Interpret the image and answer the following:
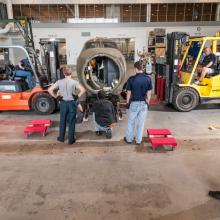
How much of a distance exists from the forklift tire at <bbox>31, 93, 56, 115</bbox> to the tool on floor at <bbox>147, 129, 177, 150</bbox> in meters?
3.32

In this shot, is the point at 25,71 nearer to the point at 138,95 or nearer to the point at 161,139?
the point at 138,95

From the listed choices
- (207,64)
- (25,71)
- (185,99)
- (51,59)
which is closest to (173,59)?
(207,64)

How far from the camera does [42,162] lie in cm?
445

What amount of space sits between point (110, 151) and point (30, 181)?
165 cm

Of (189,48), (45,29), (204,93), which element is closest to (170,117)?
(204,93)

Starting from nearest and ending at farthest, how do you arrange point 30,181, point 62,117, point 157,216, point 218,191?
point 157,216, point 218,191, point 30,181, point 62,117

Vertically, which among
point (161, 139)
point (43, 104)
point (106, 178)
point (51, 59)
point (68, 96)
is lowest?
point (106, 178)

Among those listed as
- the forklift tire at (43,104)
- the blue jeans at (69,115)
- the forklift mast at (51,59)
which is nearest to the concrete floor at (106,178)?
the blue jeans at (69,115)

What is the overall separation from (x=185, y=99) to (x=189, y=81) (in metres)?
0.56

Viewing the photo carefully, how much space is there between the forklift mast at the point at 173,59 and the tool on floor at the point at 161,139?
8.51 ft

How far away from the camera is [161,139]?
16.2ft

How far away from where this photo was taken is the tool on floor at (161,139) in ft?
15.7

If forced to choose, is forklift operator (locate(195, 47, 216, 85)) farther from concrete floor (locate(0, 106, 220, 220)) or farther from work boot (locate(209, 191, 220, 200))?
work boot (locate(209, 191, 220, 200))

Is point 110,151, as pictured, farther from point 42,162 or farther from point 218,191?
point 218,191
